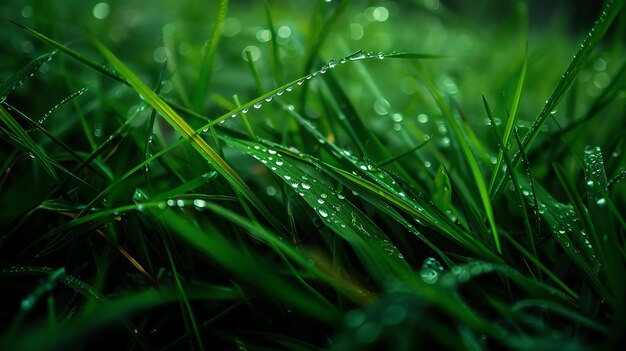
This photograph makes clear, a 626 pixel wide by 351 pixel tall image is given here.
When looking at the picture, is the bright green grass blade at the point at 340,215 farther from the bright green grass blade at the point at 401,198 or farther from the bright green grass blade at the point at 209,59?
the bright green grass blade at the point at 209,59

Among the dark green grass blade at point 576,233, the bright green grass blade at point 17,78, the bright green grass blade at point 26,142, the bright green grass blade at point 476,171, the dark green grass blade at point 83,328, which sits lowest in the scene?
the dark green grass blade at point 576,233

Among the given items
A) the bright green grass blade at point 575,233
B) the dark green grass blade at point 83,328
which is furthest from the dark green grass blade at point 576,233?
the dark green grass blade at point 83,328

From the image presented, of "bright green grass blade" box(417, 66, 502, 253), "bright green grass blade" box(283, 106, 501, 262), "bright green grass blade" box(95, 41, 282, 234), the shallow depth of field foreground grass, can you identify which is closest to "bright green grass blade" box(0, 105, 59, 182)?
the shallow depth of field foreground grass

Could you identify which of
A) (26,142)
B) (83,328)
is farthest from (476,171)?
(26,142)

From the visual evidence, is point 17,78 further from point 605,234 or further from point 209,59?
point 605,234

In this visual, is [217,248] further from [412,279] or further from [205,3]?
[205,3]

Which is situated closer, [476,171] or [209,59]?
[476,171]
